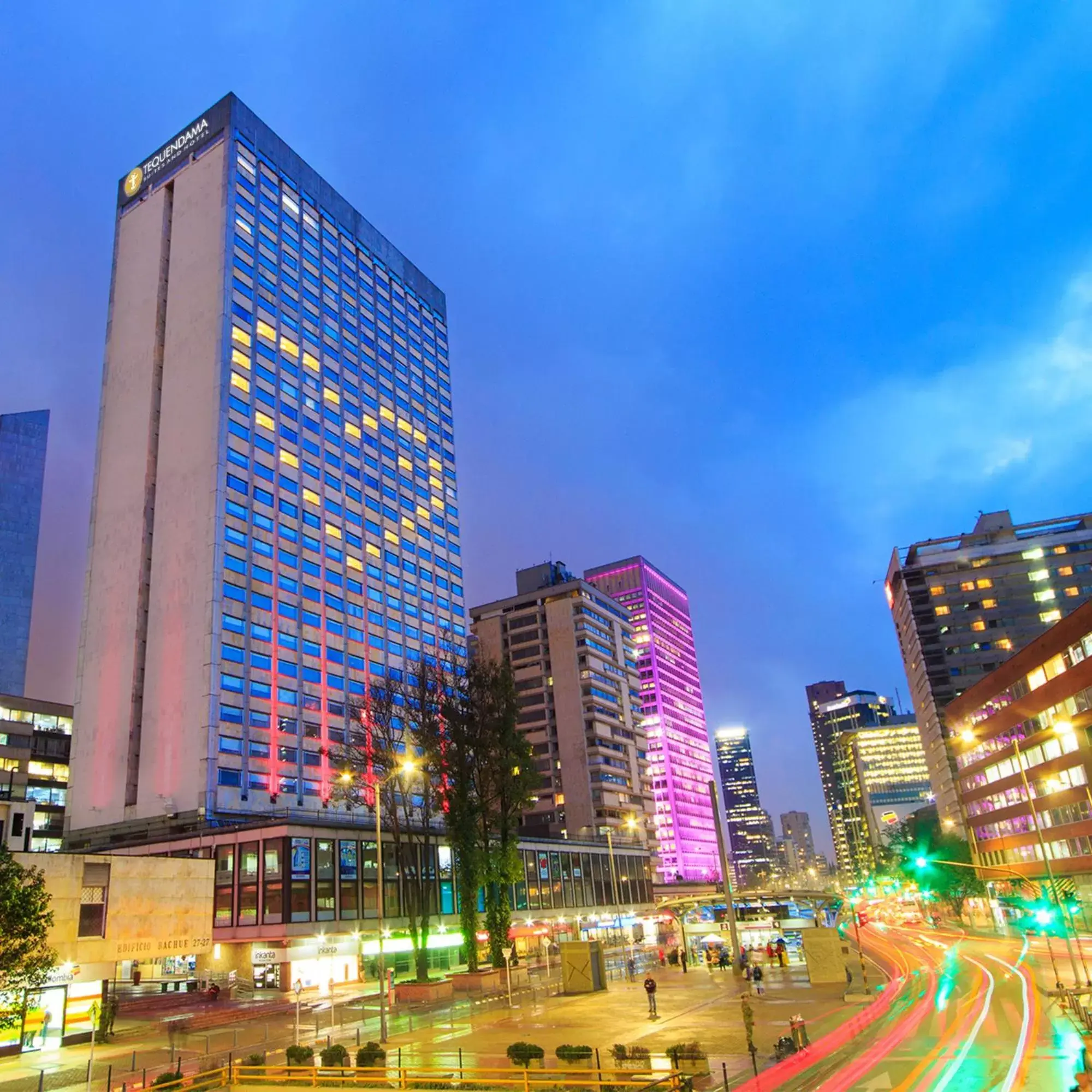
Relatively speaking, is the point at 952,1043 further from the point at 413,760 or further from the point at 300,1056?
the point at 413,760

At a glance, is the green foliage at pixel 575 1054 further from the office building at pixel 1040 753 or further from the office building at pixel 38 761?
the office building at pixel 38 761

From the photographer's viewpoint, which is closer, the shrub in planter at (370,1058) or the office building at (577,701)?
the shrub in planter at (370,1058)

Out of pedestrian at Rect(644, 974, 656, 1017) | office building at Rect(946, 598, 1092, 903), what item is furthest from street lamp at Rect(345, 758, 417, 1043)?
office building at Rect(946, 598, 1092, 903)

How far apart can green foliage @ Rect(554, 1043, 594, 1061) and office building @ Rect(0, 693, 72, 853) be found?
114 m

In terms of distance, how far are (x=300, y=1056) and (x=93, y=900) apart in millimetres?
24512

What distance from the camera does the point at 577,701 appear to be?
162500 mm

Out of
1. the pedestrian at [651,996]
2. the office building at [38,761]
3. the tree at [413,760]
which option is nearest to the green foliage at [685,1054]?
the pedestrian at [651,996]

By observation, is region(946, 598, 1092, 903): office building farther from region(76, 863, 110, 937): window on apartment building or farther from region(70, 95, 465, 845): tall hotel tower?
region(70, 95, 465, 845): tall hotel tower

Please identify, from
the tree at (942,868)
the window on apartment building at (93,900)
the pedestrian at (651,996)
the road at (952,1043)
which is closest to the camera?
the road at (952,1043)

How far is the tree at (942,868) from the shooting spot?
107 metres

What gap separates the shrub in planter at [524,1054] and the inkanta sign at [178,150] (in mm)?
122507

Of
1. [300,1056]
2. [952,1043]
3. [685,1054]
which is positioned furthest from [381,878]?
[952,1043]

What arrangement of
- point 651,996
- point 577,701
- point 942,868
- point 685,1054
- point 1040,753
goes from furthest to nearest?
point 577,701
point 942,868
point 1040,753
point 651,996
point 685,1054

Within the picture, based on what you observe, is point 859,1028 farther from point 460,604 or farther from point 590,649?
point 590,649
